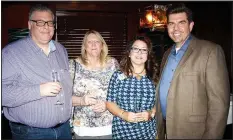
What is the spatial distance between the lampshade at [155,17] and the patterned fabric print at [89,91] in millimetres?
1938

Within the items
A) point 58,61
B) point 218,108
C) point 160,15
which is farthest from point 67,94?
point 160,15

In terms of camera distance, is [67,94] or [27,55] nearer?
[27,55]

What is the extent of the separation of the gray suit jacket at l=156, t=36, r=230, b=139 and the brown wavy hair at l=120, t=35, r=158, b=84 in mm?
363

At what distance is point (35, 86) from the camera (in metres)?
2.23

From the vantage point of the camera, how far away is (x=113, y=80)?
2627 millimetres

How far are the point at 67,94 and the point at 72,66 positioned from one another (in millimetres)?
400

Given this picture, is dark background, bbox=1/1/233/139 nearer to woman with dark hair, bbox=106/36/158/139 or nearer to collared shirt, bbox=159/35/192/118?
collared shirt, bbox=159/35/192/118

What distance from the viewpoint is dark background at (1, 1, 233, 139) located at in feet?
17.1

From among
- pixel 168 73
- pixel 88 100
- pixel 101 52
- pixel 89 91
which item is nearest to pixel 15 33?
pixel 101 52

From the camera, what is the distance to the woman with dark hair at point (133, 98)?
8.35 feet

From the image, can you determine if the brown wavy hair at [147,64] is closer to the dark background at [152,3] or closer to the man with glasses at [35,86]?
the man with glasses at [35,86]

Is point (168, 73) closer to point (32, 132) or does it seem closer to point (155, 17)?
point (32, 132)

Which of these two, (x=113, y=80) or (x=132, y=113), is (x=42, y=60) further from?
(x=132, y=113)

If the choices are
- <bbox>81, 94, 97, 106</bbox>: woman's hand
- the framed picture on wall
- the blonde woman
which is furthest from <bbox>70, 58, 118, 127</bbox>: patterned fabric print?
the framed picture on wall
